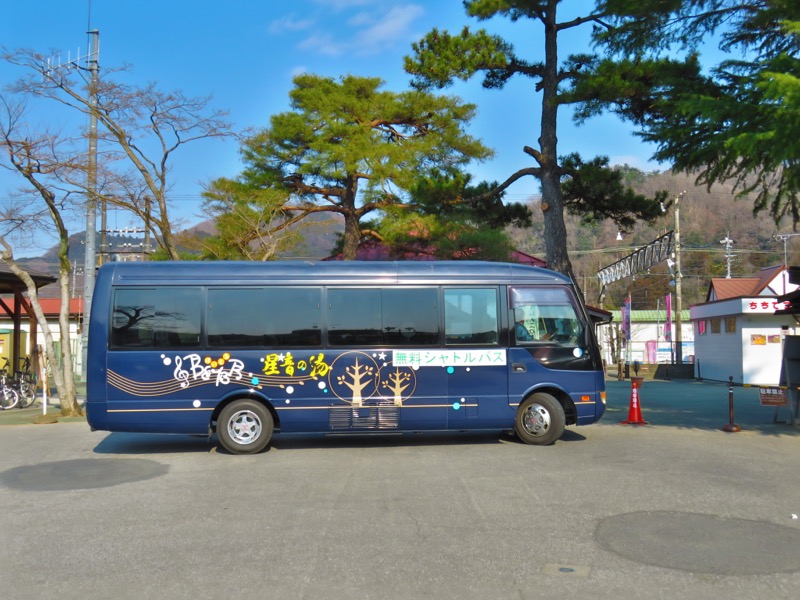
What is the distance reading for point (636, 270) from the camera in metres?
37.7

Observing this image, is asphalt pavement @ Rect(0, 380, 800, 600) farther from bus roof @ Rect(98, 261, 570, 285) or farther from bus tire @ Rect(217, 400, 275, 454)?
bus roof @ Rect(98, 261, 570, 285)

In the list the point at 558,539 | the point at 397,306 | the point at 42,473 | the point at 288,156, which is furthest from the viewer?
the point at 288,156

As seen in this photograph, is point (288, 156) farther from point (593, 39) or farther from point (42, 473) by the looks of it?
point (42, 473)

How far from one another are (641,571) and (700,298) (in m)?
83.1

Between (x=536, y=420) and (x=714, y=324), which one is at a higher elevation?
(x=714, y=324)

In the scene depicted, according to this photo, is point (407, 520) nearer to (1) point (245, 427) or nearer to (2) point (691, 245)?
(1) point (245, 427)

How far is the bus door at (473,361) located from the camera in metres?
11.2

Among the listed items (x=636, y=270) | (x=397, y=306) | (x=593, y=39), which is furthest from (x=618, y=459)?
(x=636, y=270)

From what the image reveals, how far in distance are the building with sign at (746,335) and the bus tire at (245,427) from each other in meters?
23.8

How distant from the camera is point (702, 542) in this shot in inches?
244

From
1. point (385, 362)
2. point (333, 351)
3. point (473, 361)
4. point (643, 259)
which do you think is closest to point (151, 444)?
Answer: point (333, 351)

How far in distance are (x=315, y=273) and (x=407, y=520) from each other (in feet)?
16.9

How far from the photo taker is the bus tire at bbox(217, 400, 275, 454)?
1095cm

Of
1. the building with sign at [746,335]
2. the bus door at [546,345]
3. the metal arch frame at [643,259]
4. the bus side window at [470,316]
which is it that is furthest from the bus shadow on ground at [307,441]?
the metal arch frame at [643,259]
